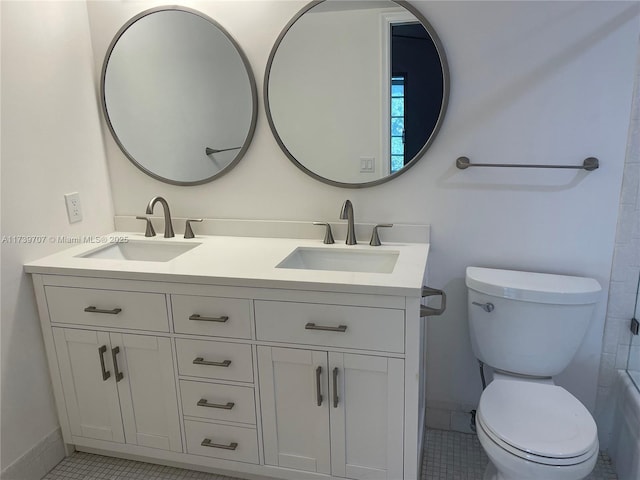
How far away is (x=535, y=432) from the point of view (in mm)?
1480

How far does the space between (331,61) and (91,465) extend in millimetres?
1884

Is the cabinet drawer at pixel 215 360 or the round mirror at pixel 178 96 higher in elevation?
the round mirror at pixel 178 96

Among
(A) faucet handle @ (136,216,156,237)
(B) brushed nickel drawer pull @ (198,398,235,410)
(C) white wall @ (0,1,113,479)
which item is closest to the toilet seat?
(B) brushed nickel drawer pull @ (198,398,235,410)

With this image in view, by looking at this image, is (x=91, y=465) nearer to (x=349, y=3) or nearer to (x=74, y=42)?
(x=74, y=42)

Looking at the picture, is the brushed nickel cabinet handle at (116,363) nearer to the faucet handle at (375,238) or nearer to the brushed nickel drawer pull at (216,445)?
the brushed nickel drawer pull at (216,445)

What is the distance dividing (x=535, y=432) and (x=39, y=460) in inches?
71.6

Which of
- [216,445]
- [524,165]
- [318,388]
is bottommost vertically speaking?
[216,445]

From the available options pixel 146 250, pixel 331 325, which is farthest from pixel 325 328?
pixel 146 250

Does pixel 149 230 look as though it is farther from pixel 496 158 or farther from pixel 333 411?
pixel 496 158

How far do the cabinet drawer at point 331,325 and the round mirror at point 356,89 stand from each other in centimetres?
62

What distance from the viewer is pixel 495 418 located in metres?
1.55

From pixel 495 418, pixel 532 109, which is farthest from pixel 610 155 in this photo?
pixel 495 418

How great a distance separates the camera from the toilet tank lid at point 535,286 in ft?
5.54

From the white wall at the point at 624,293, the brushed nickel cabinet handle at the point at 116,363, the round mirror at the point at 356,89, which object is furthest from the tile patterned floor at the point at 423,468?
the round mirror at the point at 356,89
